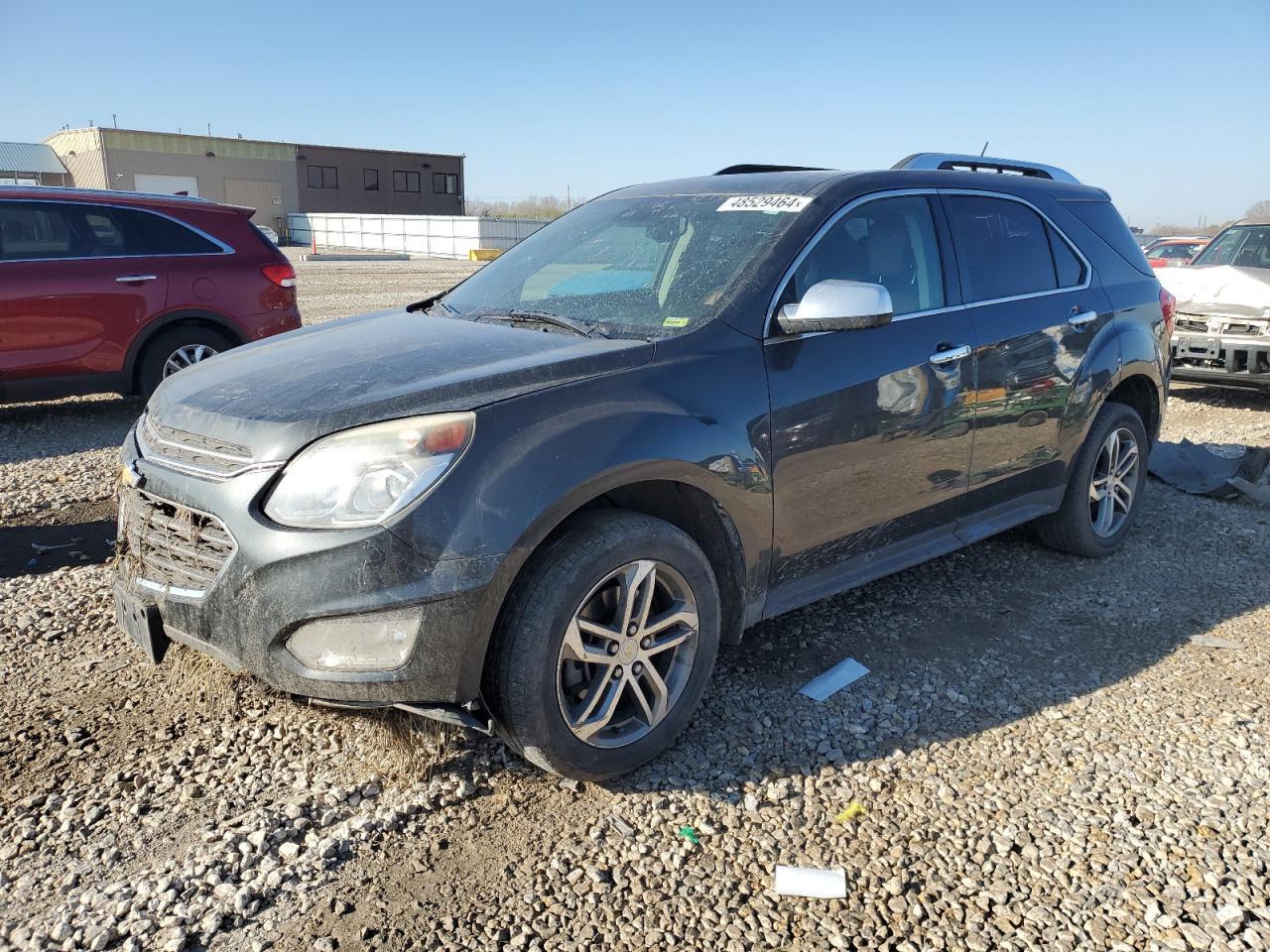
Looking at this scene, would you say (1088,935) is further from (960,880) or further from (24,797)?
(24,797)

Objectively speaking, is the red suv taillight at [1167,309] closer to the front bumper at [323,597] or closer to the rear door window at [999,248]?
the rear door window at [999,248]

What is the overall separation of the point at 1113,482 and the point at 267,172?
60.6 metres

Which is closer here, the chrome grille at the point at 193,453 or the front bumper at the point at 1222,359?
the chrome grille at the point at 193,453

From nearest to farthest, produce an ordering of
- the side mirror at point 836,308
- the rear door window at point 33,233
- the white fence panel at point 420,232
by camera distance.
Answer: the side mirror at point 836,308, the rear door window at point 33,233, the white fence panel at point 420,232

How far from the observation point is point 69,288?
7547mm

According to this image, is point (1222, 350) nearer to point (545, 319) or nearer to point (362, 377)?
point (545, 319)

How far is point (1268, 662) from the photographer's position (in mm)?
4051

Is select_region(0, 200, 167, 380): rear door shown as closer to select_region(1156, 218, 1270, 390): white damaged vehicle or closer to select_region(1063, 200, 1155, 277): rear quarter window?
select_region(1063, 200, 1155, 277): rear quarter window

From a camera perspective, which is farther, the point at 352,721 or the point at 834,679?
the point at 834,679

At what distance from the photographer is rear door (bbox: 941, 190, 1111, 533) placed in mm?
4180

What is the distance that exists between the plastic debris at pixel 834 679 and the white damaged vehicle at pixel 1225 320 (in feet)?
22.9

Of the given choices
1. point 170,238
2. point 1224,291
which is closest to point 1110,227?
point 1224,291

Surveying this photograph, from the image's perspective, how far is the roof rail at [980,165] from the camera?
480 cm

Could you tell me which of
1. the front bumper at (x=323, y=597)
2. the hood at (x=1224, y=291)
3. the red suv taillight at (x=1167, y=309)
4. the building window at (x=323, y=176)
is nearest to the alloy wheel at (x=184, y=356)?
the front bumper at (x=323, y=597)
